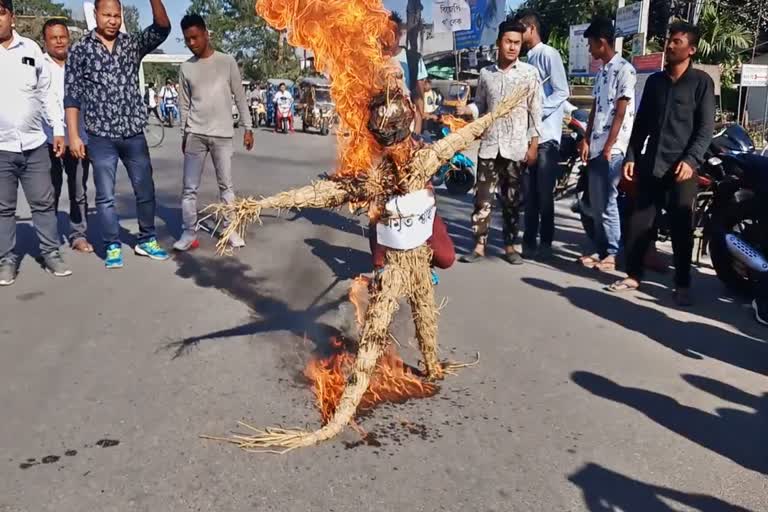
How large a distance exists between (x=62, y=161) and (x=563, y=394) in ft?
18.0

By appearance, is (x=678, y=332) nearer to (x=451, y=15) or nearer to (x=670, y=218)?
(x=670, y=218)

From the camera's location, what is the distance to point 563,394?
3859mm

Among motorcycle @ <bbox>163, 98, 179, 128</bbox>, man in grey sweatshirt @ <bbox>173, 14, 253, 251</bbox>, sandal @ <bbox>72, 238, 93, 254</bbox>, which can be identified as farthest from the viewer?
motorcycle @ <bbox>163, 98, 179, 128</bbox>

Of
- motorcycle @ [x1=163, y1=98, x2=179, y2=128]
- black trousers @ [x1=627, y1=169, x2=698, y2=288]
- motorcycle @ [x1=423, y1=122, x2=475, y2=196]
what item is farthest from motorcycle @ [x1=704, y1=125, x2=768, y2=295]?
motorcycle @ [x1=163, y1=98, x2=179, y2=128]

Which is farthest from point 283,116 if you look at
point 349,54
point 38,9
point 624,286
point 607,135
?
point 38,9

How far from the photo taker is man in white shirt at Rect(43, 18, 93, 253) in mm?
6480

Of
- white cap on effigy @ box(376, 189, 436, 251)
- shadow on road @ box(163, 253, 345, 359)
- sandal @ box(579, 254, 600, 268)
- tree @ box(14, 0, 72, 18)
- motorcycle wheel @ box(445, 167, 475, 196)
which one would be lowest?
shadow on road @ box(163, 253, 345, 359)

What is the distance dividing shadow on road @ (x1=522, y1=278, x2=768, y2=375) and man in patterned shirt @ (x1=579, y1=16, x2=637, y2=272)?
85 centimetres

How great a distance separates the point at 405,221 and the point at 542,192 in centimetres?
327

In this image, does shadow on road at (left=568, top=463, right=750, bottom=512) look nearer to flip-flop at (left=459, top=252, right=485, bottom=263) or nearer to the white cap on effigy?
the white cap on effigy

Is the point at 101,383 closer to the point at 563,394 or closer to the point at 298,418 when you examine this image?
the point at 298,418

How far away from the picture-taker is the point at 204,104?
638 cm

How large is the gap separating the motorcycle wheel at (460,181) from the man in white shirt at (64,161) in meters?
5.30

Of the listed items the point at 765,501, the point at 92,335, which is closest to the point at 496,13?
the point at 92,335
